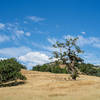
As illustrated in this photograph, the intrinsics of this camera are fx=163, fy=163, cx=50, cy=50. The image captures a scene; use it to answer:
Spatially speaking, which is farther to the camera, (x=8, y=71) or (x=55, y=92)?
(x=8, y=71)

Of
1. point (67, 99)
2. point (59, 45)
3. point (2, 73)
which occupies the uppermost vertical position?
point (59, 45)

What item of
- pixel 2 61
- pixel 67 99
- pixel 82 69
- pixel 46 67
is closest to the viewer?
pixel 67 99

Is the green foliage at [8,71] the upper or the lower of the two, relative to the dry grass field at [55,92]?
upper

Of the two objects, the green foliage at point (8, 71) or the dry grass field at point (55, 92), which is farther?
the green foliage at point (8, 71)

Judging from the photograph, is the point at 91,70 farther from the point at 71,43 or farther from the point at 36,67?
the point at 71,43

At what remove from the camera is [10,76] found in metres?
41.0

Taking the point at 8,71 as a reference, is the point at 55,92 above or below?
below

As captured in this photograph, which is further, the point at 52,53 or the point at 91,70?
the point at 91,70

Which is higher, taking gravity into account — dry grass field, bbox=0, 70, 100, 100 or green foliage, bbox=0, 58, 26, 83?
green foliage, bbox=0, 58, 26, 83

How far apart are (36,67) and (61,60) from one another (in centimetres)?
9161

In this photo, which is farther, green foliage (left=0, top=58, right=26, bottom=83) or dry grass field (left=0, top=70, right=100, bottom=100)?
green foliage (left=0, top=58, right=26, bottom=83)

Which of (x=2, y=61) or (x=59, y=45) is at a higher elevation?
(x=59, y=45)

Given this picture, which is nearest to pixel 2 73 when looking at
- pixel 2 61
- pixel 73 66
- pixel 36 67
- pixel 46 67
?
pixel 2 61

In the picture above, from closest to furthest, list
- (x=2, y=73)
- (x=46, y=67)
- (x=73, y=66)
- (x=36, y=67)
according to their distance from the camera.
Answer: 1. (x=2, y=73)
2. (x=73, y=66)
3. (x=46, y=67)
4. (x=36, y=67)
